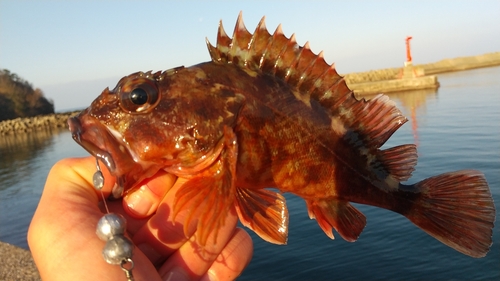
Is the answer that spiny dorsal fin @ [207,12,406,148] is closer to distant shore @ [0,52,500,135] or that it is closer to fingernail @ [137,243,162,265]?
fingernail @ [137,243,162,265]

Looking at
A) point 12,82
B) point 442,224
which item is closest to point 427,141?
point 442,224

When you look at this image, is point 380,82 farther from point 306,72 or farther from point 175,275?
point 175,275

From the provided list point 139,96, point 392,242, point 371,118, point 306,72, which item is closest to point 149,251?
point 139,96

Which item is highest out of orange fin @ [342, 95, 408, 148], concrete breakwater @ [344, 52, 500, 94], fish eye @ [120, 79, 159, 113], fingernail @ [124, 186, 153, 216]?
fish eye @ [120, 79, 159, 113]

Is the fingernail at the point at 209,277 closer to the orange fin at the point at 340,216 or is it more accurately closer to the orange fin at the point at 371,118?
the orange fin at the point at 340,216

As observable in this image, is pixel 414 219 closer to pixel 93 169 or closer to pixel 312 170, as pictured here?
pixel 312 170

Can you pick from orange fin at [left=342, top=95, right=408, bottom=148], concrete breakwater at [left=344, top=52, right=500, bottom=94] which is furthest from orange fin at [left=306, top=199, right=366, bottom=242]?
concrete breakwater at [left=344, top=52, right=500, bottom=94]

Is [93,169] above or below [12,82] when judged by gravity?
below
